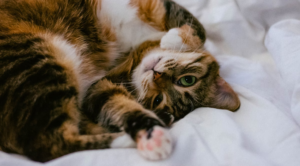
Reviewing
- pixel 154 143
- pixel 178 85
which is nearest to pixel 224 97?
pixel 178 85

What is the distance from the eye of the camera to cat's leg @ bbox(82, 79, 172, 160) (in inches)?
28.2

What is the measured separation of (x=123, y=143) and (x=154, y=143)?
0.14 m

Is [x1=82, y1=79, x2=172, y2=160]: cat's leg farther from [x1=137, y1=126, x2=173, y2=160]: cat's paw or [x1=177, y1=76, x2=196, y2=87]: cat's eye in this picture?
[x1=177, y1=76, x2=196, y2=87]: cat's eye

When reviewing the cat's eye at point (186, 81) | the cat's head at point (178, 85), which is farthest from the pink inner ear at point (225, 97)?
the cat's eye at point (186, 81)

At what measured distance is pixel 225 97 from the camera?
98cm

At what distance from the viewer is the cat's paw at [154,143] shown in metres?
0.70

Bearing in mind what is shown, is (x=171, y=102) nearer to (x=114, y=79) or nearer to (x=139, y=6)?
(x=114, y=79)

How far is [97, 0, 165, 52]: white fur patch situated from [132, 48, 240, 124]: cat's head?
0.68ft

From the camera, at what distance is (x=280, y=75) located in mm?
1133

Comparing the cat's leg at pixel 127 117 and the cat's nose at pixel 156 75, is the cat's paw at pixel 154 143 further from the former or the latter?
the cat's nose at pixel 156 75

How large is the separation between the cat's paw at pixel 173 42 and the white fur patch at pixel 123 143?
54 cm

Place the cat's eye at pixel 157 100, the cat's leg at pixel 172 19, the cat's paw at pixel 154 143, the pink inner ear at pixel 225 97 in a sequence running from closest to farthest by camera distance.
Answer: the cat's paw at pixel 154 143, the pink inner ear at pixel 225 97, the cat's eye at pixel 157 100, the cat's leg at pixel 172 19

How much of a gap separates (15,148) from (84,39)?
24.2 inches

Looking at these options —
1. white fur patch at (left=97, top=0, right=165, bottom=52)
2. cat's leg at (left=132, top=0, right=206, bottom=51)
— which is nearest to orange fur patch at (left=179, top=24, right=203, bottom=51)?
cat's leg at (left=132, top=0, right=206, bottom=51)
